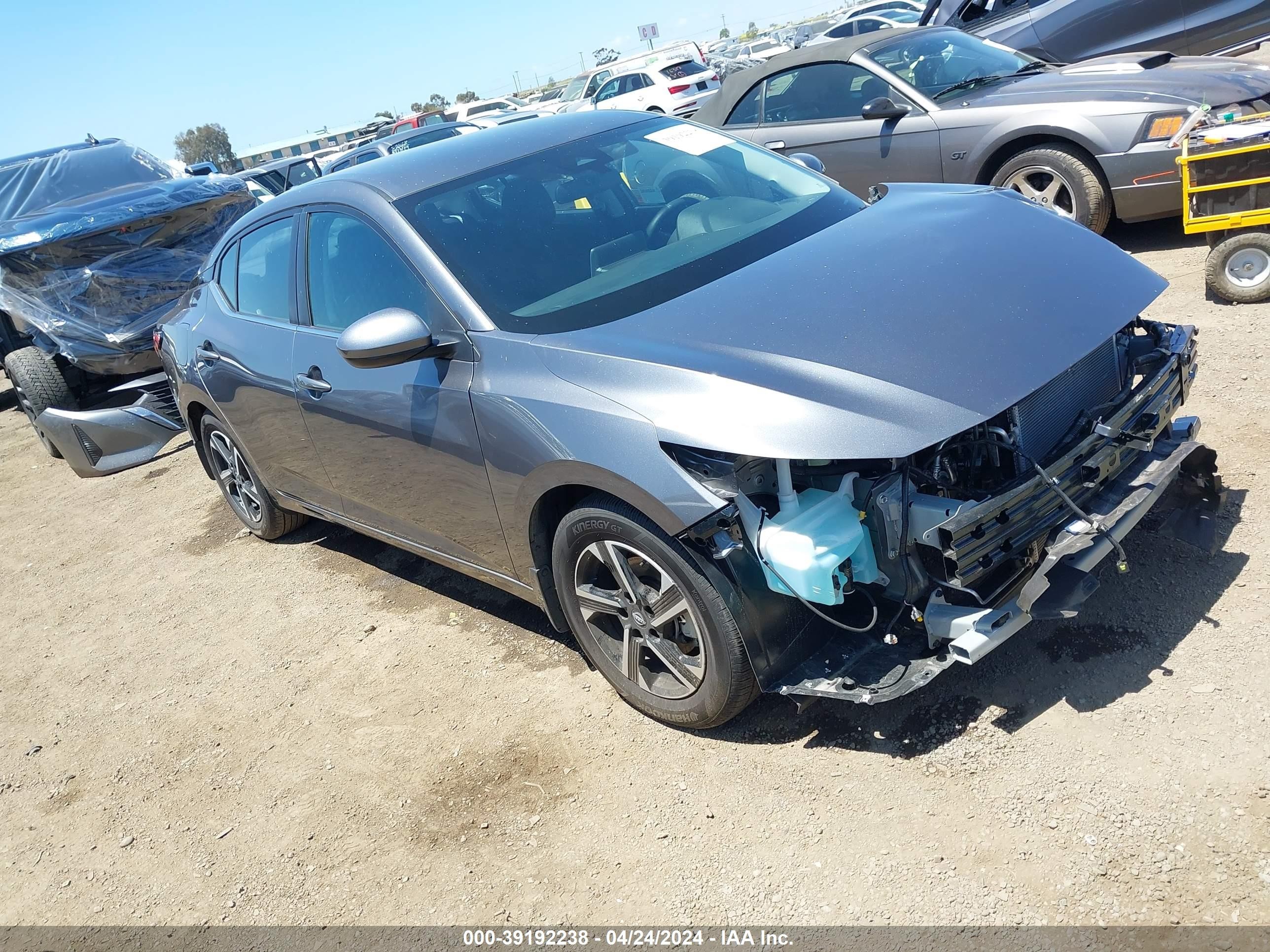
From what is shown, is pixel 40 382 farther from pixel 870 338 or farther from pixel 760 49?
pixel 760 49

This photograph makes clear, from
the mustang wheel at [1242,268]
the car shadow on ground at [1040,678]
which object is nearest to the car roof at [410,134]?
the mustang wheel at [1242,268]

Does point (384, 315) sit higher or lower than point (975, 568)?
higher

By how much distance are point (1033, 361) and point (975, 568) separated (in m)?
0.59

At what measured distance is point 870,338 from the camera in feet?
9.05

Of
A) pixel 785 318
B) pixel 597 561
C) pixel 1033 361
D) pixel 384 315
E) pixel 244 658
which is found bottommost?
pixel 244 658

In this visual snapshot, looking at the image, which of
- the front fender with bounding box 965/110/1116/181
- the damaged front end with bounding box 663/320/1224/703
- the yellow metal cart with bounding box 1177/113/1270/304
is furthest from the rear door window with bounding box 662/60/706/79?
the damaged front end with bounding box 663/320/1224/703

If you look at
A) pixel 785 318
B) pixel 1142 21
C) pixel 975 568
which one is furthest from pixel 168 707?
pixel 1142 21

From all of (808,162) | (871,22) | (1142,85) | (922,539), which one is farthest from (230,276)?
(871,22)

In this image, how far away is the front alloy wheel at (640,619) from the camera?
299 centimetres

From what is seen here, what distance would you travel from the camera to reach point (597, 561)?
3.19 m

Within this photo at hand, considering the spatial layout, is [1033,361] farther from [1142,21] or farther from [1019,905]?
[1142,21]

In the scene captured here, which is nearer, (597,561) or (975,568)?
(975,568)

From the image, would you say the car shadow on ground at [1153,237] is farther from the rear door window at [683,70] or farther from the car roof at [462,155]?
the rear door window at [683,70]

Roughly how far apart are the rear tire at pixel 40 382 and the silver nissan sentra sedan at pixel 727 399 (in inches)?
191
